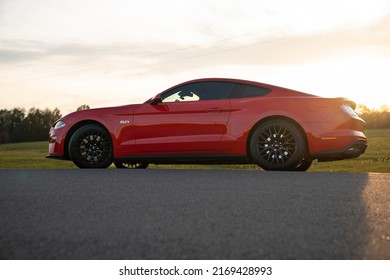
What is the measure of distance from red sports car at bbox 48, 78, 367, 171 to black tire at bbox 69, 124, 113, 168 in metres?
0.02

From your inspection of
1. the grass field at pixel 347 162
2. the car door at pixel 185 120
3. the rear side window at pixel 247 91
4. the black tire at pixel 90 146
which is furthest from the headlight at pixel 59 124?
the grass field at pixel 347 162

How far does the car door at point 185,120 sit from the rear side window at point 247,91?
4.4 inches

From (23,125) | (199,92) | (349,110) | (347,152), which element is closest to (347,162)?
(349,110)

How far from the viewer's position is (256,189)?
226 inches

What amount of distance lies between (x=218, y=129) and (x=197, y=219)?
4.52m

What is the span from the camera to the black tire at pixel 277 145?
26.3 ft

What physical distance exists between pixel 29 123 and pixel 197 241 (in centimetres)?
9102

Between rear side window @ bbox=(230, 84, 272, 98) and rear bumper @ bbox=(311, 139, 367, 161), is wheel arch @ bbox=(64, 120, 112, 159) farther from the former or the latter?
rear bumper @ bbox=(311, 139, 367, 161)

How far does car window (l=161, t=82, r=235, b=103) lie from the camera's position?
8.71 meters

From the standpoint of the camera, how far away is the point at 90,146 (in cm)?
920

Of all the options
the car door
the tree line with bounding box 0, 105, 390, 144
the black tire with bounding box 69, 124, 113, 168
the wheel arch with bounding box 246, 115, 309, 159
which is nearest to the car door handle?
the car door

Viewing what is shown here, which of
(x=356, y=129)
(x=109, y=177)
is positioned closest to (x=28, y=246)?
(x=109, y=177)

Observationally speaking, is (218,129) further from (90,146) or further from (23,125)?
(23,125)
